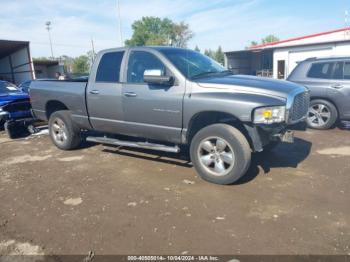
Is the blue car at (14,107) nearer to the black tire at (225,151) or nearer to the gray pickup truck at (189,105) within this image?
the gray pickup truck at (189,105)

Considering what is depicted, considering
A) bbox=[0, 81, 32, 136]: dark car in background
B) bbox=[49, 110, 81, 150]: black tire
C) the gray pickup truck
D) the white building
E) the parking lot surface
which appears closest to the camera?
the parking lot surface

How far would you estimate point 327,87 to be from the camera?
746 cm

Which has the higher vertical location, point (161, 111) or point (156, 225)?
point (161, 111)

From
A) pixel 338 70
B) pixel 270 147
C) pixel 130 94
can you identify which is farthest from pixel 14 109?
pixel 338 70

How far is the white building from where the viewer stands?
21.1 m

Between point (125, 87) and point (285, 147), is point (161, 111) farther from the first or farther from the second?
point (285, 147)

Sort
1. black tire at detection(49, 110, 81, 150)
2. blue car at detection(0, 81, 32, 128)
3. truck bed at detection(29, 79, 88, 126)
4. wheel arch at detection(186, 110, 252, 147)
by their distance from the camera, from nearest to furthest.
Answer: wheel arch at detection(186, 110, 252, 147) → truck bed at detection(29, 79, 88, 126) → black tire at detection(49, 110, 81, 150) → blue car at detection(0, 81, 32, 128)

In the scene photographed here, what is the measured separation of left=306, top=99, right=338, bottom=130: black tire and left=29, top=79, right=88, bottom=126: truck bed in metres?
5.26

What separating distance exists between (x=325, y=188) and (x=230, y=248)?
202 centimetres

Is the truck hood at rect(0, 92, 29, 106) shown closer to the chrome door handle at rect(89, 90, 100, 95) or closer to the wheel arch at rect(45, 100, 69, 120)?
the wheel arch at rect(45, 100, 69, 120)

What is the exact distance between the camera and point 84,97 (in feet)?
19.5

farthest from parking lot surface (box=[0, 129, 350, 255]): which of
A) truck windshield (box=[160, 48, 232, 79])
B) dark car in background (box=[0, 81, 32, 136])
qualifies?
dark car in background (box=[0, 81, 32, 136])

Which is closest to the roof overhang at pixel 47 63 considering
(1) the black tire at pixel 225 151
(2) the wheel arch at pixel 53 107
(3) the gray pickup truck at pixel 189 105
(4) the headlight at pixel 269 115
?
(2) the wheel arch at pixel 53 107

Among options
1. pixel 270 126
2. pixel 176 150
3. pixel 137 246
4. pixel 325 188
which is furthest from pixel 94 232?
pixel 325 188
